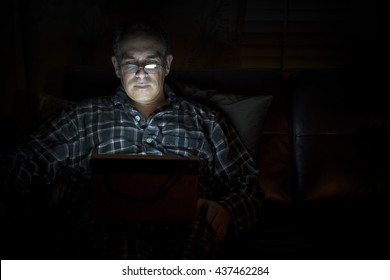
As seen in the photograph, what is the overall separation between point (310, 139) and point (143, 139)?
2.18ft

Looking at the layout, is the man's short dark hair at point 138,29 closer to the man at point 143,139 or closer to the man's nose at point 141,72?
the man at point 143,139

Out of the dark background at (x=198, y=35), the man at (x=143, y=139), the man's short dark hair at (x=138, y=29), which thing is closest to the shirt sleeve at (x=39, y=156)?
the man at (x=143, y=139)

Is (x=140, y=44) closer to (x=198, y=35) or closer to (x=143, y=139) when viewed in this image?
(x=143, y=139)

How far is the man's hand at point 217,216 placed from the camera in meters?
1.28

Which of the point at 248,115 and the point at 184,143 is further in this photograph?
the point at 248,115

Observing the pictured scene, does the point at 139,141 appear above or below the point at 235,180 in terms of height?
above

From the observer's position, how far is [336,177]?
1664mm

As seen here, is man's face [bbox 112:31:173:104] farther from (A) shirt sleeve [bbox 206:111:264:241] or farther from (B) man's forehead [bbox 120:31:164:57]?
(A) shirt sleeve [bbox 206:111:264:241]

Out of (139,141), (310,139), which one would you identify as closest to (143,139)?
(139,141)

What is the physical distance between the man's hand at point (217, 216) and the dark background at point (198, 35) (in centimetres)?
103

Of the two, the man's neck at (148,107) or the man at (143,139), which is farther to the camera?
the man's neck at (148,107)

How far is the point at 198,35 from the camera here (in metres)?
2.15

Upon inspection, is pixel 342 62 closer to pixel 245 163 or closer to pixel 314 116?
pixel 314 116
